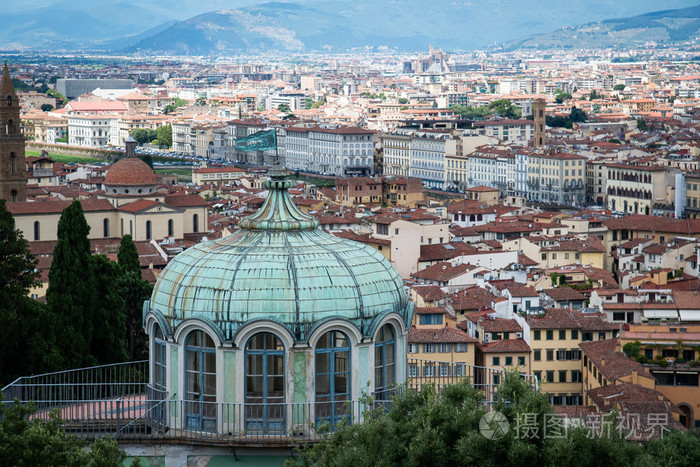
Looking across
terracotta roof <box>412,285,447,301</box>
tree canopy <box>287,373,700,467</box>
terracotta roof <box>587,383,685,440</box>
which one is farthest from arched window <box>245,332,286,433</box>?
terracotta roof <box>412,285,447,301</box>

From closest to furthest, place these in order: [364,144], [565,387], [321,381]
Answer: [321,381] < [565,387] < [364,144]

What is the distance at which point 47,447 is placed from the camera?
33.9 ft

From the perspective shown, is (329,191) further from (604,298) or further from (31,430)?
(31,430)

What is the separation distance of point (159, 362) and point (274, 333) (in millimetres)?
1068

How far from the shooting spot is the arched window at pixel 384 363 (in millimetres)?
11078

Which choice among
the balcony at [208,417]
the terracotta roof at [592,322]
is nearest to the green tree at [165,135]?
the terracotta roof at [592,322]

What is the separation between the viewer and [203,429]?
10.9 m

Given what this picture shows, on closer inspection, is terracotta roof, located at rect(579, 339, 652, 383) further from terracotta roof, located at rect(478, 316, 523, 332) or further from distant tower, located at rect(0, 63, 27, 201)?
distant tower, located at rect(0, 63, 27, 201)

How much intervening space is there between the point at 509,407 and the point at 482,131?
95.2m

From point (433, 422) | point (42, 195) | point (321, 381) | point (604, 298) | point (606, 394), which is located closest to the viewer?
point (433, 422)

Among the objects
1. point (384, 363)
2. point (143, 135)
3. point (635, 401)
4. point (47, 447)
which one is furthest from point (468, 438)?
point (143, 135)

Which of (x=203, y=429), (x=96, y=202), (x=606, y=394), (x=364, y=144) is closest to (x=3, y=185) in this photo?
(x=96, y=202)

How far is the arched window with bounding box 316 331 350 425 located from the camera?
10.8m

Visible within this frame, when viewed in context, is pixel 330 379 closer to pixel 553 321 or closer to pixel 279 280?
pixel 279 280
